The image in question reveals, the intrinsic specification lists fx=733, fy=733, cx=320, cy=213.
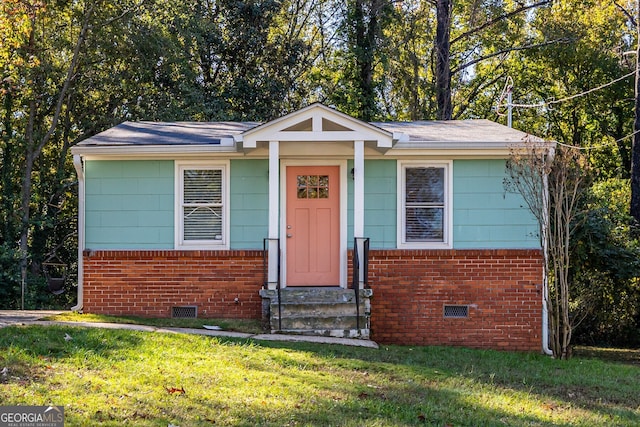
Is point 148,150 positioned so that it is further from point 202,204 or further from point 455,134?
point 455,134

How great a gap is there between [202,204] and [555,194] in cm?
533

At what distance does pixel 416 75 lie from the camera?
77.1 ft

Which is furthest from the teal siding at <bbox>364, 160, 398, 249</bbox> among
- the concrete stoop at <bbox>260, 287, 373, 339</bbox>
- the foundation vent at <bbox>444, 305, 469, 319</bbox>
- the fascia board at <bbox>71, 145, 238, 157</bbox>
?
the fascia board at <bbox>71, 145, 238, 157</bbox>

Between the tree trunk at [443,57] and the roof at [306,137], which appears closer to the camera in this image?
the roof at [306,137]

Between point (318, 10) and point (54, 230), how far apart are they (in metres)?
11.9

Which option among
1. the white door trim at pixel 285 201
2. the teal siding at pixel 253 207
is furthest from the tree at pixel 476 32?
the white door trim at pixel 285 201

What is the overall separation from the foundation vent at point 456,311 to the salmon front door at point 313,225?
1.78m

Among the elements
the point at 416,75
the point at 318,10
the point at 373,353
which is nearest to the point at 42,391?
the point at 373,353

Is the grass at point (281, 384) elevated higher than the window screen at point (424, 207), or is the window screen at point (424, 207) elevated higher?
the window screen at point (424, 207)

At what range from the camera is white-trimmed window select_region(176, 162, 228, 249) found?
38.1 feet

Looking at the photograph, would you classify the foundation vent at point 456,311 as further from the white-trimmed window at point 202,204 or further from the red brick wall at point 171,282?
the white-trimmed window at point 202,204

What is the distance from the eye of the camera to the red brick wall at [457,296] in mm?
11414

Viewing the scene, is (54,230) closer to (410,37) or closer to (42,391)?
(410,37)

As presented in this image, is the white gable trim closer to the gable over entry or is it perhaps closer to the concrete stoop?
the gable over entry
